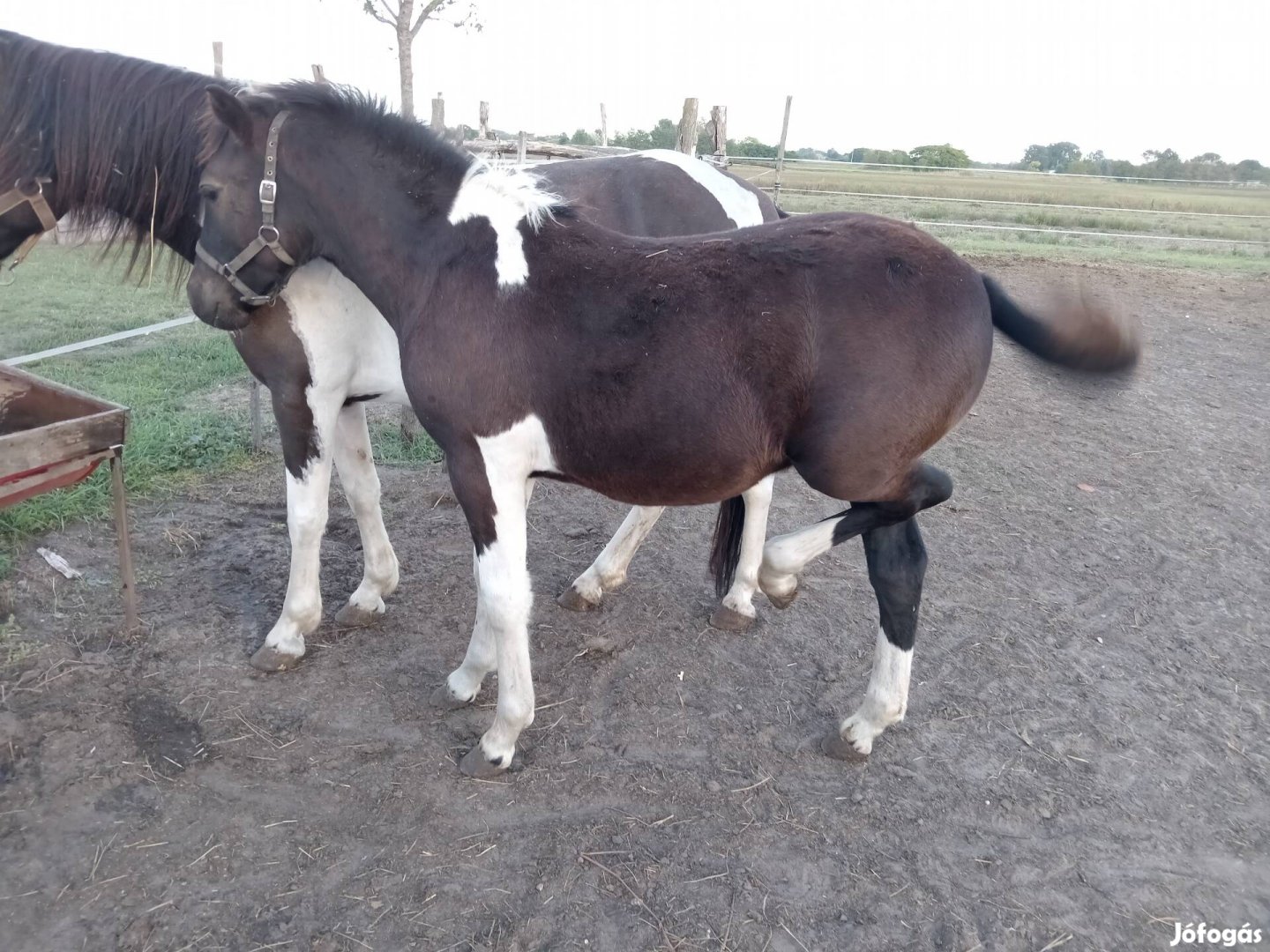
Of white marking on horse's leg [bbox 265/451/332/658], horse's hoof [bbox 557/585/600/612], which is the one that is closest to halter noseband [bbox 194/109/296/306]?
white marking on horse's leg [bbox 265/451/332/658]

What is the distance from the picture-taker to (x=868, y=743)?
2.95m

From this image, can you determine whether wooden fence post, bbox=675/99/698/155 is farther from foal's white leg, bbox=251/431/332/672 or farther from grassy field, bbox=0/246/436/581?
foal's white leg, bbox=251/431/332/672

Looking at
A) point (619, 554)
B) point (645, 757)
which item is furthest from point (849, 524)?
point (619, 554)

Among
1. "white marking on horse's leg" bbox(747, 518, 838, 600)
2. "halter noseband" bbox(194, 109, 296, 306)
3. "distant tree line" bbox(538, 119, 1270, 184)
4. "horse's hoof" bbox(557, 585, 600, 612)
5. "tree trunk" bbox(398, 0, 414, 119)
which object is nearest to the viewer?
"halter noseband" bbox(194, 109, 296, 306)

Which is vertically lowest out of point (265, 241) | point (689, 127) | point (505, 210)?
point (265, 241)

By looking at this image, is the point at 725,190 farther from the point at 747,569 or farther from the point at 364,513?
the point at 364,513

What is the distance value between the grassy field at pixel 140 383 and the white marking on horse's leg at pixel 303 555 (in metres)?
0.87

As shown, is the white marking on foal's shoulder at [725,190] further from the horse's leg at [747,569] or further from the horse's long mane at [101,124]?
the horse's long mane at [101,124]

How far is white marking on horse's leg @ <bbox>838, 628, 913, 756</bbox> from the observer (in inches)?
115

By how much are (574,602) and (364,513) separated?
41.7 inches

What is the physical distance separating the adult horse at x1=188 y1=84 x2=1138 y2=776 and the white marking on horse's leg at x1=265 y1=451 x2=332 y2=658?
0.76 metres

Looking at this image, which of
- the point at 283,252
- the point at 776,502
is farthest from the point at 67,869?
the point at 776,502

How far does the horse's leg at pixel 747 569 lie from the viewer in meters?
3.80

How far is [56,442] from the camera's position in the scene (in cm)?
280
